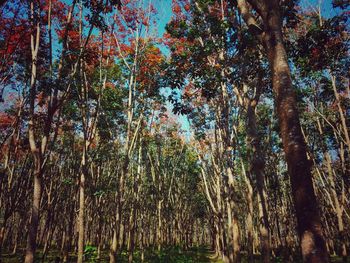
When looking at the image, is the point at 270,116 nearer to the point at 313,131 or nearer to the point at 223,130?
the point at 313,131

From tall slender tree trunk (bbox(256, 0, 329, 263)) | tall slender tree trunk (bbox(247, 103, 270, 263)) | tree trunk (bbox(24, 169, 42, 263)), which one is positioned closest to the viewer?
tall slender tree trunk (bbox(256, 0, 329, 263))

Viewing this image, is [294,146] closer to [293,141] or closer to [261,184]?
[293,141]

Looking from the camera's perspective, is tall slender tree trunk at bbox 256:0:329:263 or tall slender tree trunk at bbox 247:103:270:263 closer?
tall slender tree trunk at bbox 256:0:329:263

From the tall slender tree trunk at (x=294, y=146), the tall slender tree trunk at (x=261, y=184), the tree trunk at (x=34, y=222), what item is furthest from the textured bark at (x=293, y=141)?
the tree trunk at (x=34, y=222)

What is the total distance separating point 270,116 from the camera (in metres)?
24.3

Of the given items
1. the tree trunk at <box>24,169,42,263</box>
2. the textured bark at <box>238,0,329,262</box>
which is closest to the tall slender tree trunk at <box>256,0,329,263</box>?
the textured bark at <box>238,0,329,262</box>

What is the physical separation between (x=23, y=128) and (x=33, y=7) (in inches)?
549

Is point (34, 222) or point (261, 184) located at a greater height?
point (261, 184)

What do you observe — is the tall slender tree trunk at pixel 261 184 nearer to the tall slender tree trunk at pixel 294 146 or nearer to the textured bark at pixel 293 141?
the textured bark at pixel 293 141

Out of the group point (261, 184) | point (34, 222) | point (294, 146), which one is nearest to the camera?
point (294, 146)

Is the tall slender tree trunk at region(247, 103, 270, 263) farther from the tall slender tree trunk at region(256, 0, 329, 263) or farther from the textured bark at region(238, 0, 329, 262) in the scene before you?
the tall slender tree trunk at region(256, 0, 329, 263)

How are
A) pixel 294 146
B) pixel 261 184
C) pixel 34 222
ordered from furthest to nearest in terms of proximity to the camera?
1. pixel 261 184
2. pixel 34 222
3. pixel 294 146

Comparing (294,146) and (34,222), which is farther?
(34,222)

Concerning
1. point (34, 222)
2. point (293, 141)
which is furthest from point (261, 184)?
point (34, 222)
